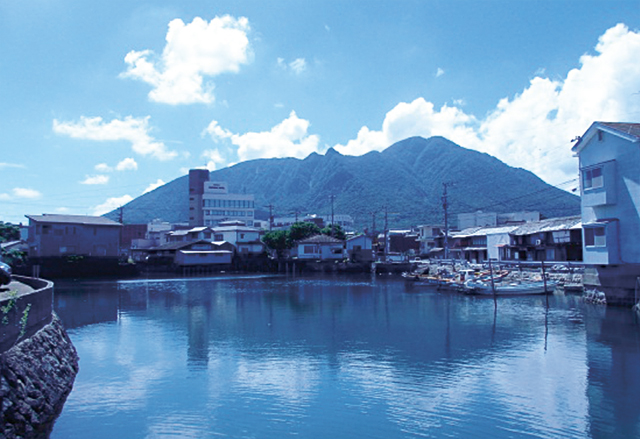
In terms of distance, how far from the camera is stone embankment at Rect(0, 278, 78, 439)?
30.7ft

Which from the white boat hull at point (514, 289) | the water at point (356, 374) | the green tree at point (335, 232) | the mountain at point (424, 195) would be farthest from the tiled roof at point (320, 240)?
the mountain at point (424, 195)

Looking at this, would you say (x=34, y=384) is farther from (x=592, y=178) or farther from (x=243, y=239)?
(x=243, y=239)

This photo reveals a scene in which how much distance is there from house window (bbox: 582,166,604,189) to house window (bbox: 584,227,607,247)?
7.61 feet

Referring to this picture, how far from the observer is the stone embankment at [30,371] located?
9.34m

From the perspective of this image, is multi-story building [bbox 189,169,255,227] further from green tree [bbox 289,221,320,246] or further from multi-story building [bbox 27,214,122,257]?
multi-story building [bbox 27,214,122,257]

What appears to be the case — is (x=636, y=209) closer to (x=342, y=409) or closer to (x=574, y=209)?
(x=342, y=409)

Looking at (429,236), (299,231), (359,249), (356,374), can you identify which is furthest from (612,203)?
(299,231)

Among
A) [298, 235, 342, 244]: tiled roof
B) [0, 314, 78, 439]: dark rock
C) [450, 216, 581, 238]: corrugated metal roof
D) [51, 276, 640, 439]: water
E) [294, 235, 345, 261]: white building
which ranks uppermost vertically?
[450, 216, 581, 238]: corrugated metal roof

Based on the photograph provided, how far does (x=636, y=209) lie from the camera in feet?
76.9

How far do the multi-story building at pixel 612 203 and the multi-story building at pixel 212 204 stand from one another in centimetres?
8798

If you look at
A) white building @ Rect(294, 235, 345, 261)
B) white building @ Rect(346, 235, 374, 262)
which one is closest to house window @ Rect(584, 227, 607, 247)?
white building @ Rect(346, 235, 374, 262)

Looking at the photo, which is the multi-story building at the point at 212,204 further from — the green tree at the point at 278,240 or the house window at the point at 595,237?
the house window at the point at 595,237

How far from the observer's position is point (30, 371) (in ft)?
35.2

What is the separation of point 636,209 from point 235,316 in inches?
861
